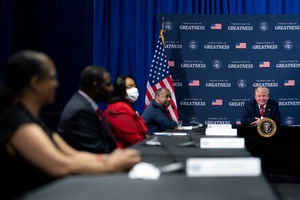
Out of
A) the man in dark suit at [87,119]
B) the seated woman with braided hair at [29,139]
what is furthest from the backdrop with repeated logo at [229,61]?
the seated woman with braided hair at [29,139]

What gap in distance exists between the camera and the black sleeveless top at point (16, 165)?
1.57 meters

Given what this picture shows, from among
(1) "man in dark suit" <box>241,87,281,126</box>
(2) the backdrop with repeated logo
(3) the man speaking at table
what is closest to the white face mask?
(3) the man speaking at table

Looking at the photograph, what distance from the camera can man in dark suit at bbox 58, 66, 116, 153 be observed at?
98.9 inches

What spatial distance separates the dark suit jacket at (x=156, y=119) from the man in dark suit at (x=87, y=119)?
9.05 ft

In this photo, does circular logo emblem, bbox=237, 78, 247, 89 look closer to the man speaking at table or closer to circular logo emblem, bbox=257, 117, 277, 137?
circular logo emblem, bbox=257, 117, 277, 137

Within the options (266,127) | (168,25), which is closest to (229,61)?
(168,25)

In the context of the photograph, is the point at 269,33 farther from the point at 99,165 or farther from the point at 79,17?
the point at 99,165

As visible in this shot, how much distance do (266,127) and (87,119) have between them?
11.4ft

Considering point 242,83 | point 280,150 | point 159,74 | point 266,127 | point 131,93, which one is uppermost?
point 131,93

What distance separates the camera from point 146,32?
811 centimetres

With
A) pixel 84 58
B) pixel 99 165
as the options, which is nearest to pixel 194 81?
pixel 84 58

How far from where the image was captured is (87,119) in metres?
2.54

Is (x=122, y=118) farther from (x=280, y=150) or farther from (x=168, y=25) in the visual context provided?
(x=168, y=25)

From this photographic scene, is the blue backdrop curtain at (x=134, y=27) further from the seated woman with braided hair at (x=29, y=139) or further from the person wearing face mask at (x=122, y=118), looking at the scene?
the seated woman with braided hair at (x=29, y=139)
